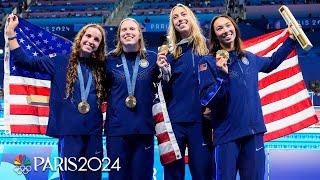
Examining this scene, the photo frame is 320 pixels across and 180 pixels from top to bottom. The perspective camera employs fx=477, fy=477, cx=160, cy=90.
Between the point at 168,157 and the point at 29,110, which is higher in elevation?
the point at 29,110

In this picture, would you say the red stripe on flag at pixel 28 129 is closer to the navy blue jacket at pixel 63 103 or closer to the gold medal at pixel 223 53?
the navy blue jacket at pixel 63 103

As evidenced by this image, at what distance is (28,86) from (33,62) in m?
0.63

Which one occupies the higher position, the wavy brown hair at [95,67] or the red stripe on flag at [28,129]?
the wavy brown hair at [95,67]

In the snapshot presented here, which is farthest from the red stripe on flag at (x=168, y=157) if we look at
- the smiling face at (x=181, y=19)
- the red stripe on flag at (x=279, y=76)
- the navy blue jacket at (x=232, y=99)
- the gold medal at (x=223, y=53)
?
the red stripe on flag at (x=279, y=76)

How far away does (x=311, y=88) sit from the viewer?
45.4 feet

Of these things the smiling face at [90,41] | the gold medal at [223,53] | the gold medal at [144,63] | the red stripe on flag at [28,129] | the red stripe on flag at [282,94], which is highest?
the smiling face at [90,41]

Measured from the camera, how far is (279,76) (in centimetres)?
397

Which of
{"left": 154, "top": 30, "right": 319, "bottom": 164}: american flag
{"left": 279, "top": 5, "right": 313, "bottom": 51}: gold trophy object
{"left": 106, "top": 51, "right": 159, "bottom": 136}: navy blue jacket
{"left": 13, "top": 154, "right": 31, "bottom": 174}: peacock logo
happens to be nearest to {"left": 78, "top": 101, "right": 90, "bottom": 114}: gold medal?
{"left": 106, "top": 51, "right": 159, "bottom": 136}: navy blue jacket

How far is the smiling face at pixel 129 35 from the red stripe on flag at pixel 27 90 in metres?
0.97

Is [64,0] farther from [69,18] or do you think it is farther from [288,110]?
[288,110]

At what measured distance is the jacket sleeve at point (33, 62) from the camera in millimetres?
3020

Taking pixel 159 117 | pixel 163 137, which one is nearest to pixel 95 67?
pixel 159 117

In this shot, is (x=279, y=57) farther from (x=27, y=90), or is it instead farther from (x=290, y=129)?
(x=27, y=90)

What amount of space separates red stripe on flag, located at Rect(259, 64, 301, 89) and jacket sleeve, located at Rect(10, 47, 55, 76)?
1.79 metres
